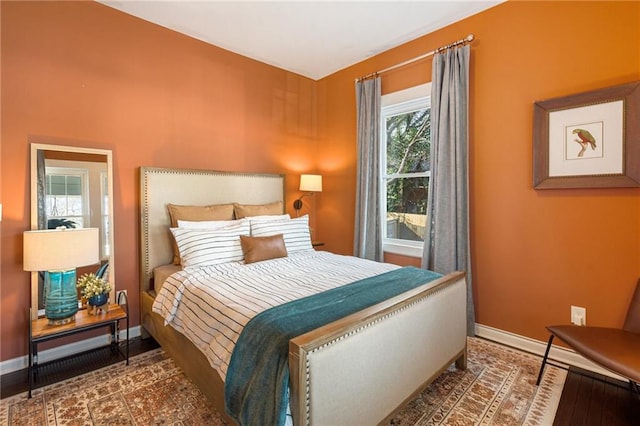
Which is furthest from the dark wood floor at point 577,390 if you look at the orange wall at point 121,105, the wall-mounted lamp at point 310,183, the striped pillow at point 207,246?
the wall-mounted lamp at point 310,183

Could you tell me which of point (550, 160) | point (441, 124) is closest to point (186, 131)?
point (441, 124)

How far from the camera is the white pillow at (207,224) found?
106 inches

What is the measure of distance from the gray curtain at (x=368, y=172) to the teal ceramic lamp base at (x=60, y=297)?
2.71 m

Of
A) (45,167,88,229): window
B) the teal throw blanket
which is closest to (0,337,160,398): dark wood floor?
(45,167,88,229): window

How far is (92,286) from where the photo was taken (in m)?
2.31

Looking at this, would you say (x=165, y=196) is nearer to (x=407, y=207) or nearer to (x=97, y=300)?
(x=97, y=300)

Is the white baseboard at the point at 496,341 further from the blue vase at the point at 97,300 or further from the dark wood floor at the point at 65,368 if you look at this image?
the blue vase at the point at 97,300

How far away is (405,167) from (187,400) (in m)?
2.95

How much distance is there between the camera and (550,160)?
2.36 metres

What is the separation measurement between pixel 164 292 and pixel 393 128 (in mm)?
2905

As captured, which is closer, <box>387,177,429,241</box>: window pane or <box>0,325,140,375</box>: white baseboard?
<box>0,325,140,375</box>: white baseboard

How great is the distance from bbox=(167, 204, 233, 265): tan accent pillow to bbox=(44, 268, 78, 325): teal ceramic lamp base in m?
0.76

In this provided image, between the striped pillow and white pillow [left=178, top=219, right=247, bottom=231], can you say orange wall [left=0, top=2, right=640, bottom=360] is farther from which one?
the striped pillow

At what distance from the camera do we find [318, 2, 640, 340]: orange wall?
2109mm
